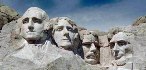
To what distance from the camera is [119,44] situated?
13.4m

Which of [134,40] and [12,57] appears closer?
[12,57]

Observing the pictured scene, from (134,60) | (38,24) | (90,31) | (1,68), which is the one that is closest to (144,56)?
(134,60)

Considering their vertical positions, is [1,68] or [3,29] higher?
[3,29]

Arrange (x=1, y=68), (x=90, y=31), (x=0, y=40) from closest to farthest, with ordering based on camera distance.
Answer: (x=1, y=68)
(x=0, y=40)
(x=90, y=31)

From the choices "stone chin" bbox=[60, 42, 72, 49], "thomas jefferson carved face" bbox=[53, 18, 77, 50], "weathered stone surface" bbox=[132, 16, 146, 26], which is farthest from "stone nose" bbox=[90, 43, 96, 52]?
"weathered stone surface" bbox=[132, 16, 146, 26]

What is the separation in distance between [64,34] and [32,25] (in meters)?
0.94

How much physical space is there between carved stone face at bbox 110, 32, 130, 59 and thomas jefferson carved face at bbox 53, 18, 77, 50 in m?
0.97

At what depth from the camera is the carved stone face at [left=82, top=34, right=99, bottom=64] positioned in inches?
534

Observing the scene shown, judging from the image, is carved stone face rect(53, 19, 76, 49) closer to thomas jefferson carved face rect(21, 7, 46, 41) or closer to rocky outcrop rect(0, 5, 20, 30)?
thomas jefferson carved face rect(21, 7, 46, 41)

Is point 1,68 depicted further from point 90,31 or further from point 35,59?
point 90,31

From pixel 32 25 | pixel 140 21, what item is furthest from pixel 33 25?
pixel 140 21

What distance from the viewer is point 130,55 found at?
43.5 ft

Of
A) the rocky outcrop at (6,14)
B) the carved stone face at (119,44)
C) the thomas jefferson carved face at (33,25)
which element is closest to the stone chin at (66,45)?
the thomas jefferson carved face at (33,25)

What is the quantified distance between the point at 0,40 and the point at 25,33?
29.1 inches
